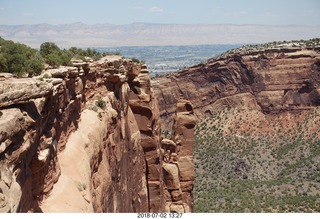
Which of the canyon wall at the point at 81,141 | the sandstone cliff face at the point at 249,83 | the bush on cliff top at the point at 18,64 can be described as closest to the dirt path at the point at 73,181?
the canyon wall at the point at 81,141

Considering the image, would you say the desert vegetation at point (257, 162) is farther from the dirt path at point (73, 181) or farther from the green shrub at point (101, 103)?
the dirt path at point (73, 181)

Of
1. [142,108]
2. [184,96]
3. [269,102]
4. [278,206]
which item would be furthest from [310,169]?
[142,108]

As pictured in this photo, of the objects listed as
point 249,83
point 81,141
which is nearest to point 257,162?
point 249,83

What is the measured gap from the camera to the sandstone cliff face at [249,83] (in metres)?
95.2

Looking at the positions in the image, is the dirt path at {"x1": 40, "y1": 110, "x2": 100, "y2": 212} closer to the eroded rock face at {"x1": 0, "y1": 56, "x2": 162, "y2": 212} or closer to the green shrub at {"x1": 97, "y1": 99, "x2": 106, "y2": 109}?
the eroded rock face at {"x1": 0, "y1": 56, "x2": 162, "y2": 212}

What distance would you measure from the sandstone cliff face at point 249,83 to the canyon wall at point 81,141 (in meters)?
63.3

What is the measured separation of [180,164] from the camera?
3681 cm

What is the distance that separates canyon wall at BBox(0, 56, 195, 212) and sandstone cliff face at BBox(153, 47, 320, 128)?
63345 millimetres

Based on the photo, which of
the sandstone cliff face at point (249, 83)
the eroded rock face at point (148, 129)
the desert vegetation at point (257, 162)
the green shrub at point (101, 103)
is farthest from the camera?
the sandstone cliff face at point (249, 83)

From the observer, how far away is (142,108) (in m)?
30.2

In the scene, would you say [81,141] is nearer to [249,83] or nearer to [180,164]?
[180,164]

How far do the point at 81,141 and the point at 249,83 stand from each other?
85.9m

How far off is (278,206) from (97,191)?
43.4 m

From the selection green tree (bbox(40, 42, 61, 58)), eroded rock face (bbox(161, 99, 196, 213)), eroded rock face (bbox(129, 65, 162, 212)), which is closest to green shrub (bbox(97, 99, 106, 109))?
green tree (bbox(40, 42, 61, 58))
